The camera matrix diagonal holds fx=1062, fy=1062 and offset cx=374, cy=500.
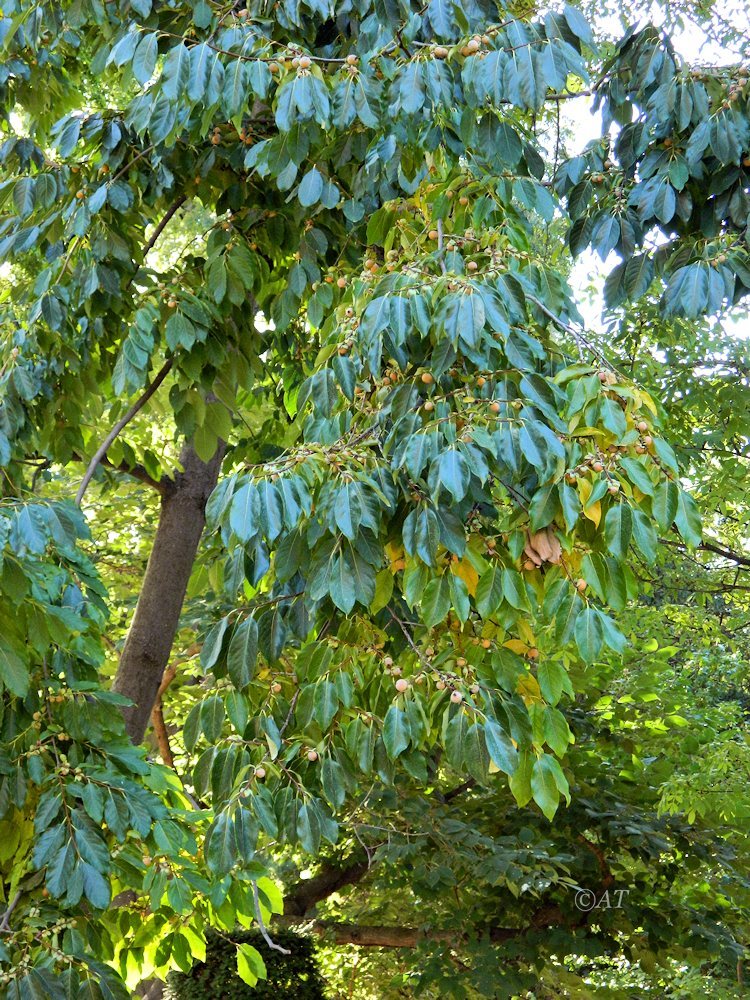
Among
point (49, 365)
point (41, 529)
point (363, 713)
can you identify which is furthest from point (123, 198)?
point (363, 713)

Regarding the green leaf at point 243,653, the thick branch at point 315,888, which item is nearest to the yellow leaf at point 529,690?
the green leaf at point 243,653

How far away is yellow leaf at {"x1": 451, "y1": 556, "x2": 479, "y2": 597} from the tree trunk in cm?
209

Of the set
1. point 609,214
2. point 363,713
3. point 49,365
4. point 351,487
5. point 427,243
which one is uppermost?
point 609,214

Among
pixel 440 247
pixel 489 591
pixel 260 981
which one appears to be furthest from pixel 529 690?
pixel 260 981

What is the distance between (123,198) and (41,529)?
48.4 inches

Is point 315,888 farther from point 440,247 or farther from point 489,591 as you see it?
point 440,247

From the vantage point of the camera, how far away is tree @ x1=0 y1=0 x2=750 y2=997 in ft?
7.23

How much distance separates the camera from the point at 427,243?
2.67 metres

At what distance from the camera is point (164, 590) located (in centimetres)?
426

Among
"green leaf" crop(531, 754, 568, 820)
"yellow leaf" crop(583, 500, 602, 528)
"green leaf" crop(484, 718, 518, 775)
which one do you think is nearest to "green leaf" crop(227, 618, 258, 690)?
"green leaf" crop(484, 718, 518, 775)

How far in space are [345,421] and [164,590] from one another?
77.6 inches

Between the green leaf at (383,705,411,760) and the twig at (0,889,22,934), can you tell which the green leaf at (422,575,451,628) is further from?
the twig at (0,889,22,934)

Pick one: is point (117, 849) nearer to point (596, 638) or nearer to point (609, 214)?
point (596, 638)

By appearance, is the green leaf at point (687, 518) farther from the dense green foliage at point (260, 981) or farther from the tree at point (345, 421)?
the dense green foliage at point (260, 981)
